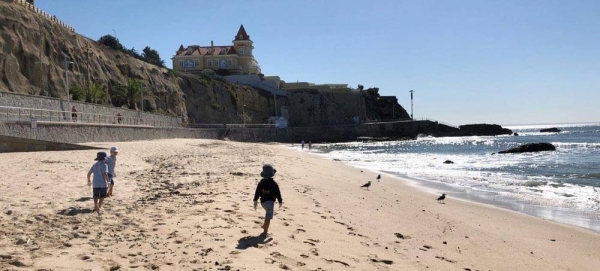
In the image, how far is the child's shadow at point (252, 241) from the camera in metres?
6.37

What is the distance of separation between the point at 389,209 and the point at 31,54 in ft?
155

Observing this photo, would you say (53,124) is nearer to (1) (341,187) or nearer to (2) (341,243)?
(1) (341,187)

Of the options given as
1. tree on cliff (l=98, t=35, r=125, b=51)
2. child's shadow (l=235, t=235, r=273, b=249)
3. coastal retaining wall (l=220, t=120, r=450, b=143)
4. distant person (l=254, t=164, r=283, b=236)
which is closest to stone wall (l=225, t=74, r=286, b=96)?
coastal retaining wall (l=220, t=120, r=450, b=143)

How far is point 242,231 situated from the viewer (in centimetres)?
716

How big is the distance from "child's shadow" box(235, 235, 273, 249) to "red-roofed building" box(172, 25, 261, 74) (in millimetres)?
95739

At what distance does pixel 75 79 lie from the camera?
5147cm

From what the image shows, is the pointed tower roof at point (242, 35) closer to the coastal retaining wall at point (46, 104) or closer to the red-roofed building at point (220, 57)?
the red-roofed building at point (220, 57)

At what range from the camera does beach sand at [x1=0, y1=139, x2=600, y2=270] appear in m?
5.70

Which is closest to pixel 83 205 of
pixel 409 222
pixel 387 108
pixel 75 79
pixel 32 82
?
pixel 409 222

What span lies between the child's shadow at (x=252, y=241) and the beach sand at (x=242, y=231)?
0.7 inches

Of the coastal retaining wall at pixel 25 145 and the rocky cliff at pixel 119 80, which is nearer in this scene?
the coastal retaining wall at pixel 25 145

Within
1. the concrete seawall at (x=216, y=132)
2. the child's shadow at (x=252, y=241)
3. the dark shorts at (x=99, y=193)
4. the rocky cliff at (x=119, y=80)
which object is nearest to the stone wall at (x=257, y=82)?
the rocky cliff at (x=119, y=80)

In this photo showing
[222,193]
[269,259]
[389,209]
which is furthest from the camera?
[389,209]

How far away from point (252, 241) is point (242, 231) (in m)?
0.57
